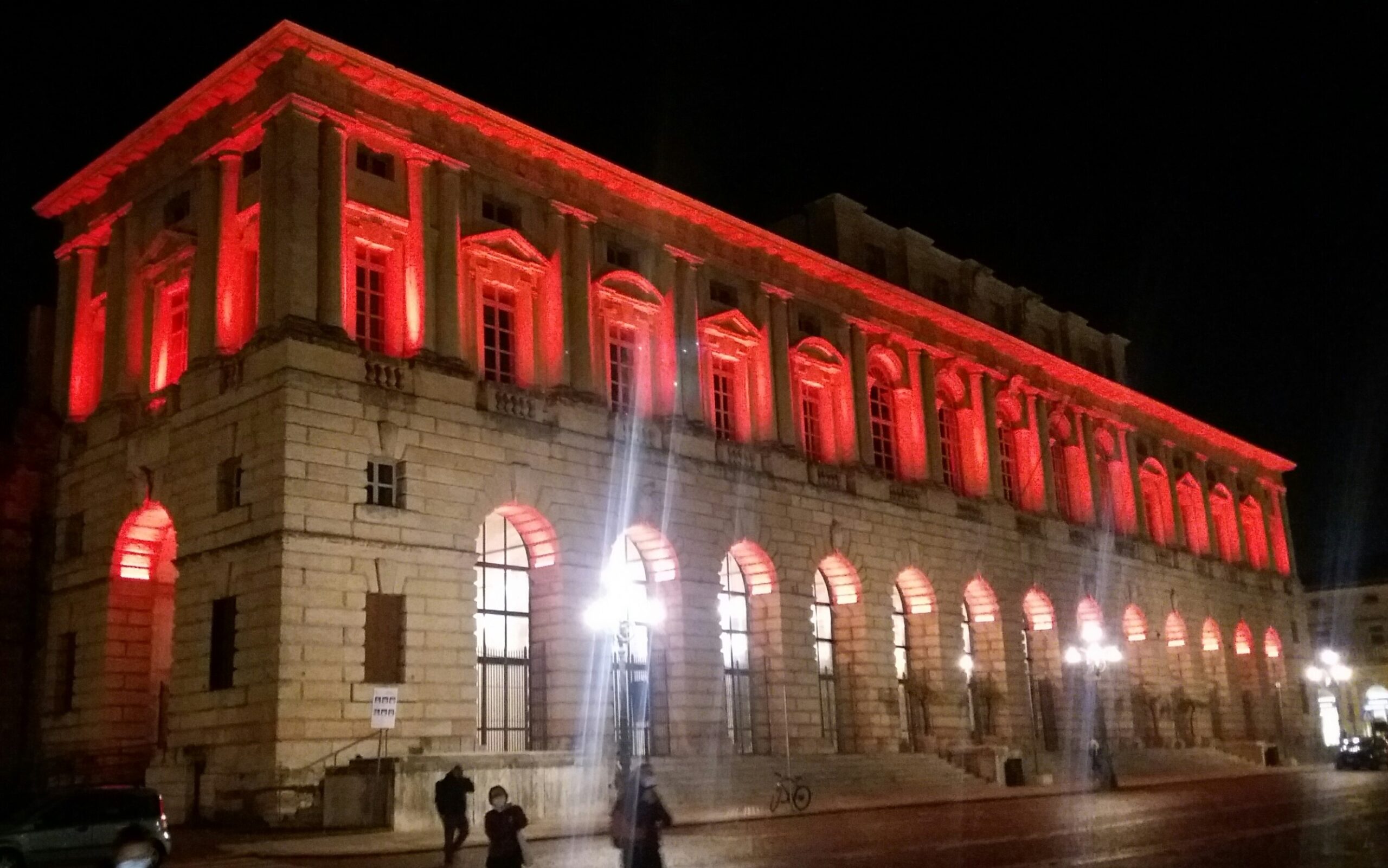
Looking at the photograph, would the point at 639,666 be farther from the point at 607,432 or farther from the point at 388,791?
the point at 388,791

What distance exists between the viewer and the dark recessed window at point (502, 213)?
32.8 metres

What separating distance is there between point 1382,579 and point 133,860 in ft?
328

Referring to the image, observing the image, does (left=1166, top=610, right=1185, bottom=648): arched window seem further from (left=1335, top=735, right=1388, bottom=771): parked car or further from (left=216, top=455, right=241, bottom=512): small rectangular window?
(left=216, top=455, right=241, bottom=512): small rectangular window

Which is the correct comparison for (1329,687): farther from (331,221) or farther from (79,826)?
(79,826)

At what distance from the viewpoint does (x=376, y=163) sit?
3069 cm

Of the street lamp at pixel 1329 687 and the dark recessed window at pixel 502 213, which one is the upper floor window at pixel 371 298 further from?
the street lamp at pixel 1329 687

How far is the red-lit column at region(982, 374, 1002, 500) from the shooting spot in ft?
159

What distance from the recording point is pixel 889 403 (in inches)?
1800

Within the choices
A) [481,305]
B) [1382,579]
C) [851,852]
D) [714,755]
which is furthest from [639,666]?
[1382,579]

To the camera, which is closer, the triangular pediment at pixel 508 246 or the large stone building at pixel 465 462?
the large stone building at pixel 465 462

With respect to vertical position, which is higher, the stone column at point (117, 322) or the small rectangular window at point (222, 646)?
the stone column at point (117, 322)

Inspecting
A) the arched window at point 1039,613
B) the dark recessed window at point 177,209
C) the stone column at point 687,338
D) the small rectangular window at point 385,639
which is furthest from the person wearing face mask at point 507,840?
the arched window at point 1039,613

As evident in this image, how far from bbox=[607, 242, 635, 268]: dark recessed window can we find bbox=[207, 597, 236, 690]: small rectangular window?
13.8 m

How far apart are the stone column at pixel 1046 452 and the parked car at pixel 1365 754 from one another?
43.9ft
